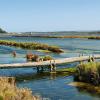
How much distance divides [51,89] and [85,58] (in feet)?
64.3

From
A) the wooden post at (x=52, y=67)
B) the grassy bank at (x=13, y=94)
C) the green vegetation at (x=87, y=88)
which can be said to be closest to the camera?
the grassy bank at (x=13, y=94)

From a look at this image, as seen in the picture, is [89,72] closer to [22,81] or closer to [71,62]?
[22,81]

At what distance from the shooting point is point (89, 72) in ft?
124

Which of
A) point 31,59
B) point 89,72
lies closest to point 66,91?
point 89,72

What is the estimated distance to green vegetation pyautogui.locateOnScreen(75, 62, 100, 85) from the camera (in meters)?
36.4

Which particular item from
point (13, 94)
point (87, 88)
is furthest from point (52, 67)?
point (13, 94)

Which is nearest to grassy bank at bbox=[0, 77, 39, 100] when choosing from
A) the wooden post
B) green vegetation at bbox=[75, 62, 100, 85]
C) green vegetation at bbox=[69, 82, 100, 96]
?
green vegetation at bbox=[69, 82, 100, 96]

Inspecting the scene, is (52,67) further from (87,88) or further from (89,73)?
(87,88)

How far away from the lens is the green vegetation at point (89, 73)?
3637 cm

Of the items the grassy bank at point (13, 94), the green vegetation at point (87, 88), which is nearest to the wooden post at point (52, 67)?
the green vegetation at point (87, 88)

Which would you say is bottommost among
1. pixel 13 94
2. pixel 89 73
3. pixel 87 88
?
pixel 87 88

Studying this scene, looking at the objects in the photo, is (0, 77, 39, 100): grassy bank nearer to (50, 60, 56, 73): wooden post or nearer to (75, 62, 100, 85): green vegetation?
(75, 62, 100, 85): green vegetation

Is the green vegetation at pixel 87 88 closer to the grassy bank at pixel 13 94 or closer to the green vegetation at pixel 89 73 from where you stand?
the green vegetation at pixel 89 73

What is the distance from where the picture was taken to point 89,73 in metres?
37.6
